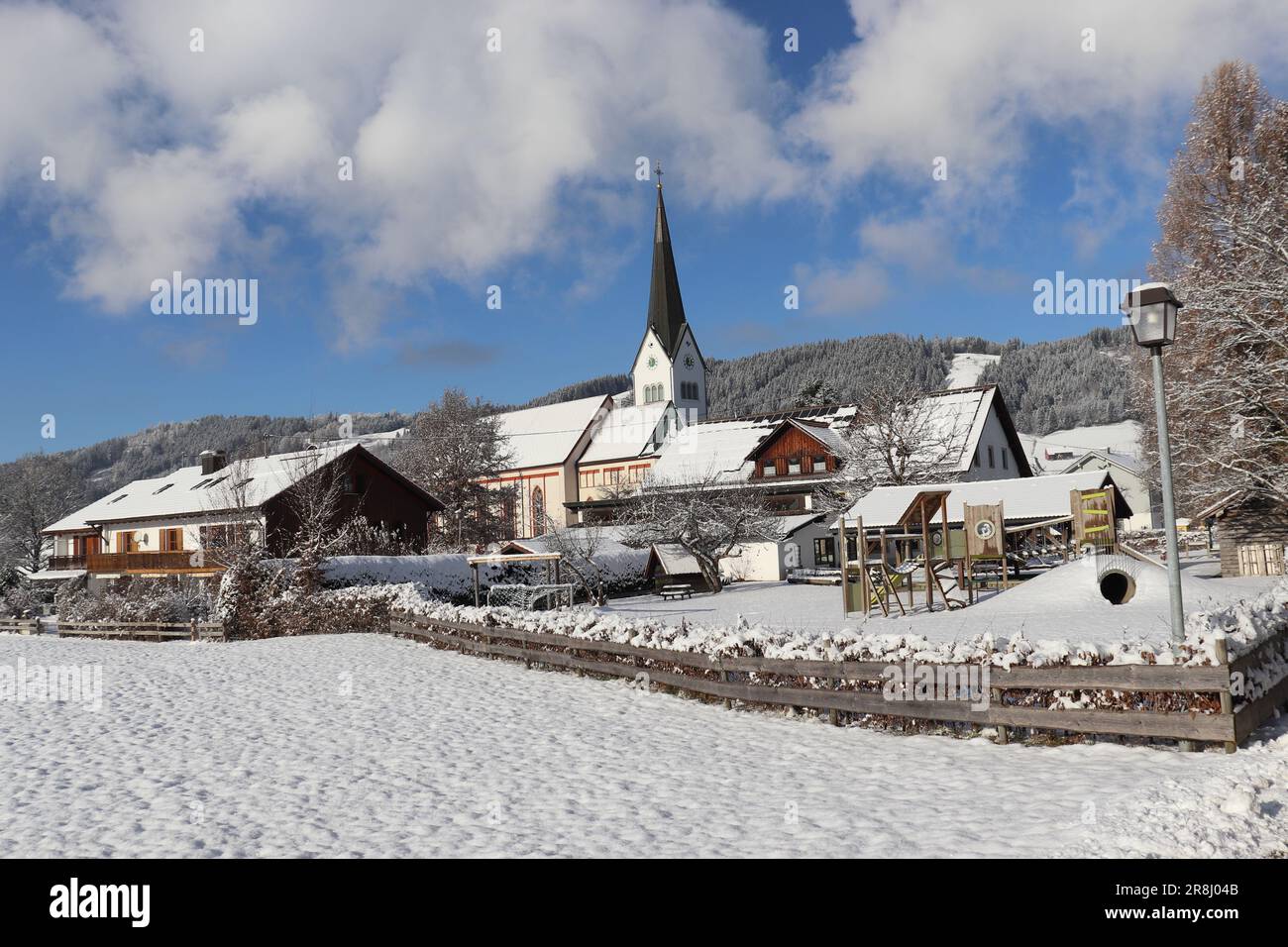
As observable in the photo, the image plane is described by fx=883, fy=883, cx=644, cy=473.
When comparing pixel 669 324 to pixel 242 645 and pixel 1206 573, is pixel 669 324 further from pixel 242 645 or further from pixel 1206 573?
pixel 242 645

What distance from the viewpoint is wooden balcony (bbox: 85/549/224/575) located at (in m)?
43.0

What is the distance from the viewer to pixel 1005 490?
112ft

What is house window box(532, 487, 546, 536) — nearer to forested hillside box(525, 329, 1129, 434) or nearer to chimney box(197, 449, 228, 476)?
chimney box(197, 449, 228, 476)

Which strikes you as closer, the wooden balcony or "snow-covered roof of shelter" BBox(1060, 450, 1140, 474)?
the wooden balcony

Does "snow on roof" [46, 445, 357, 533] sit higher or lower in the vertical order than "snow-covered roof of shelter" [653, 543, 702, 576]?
higher

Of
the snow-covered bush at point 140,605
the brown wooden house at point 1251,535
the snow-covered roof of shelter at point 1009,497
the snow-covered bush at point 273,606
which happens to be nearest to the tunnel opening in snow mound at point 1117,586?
the snow-covered roof of shelter at point 1009,497

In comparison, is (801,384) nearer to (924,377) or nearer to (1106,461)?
(924,377)

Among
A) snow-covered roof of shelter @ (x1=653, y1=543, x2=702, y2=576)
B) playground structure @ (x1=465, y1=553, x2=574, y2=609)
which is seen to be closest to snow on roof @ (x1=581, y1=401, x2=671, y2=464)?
snow-covered roof of shelter @ (x1=653, y1=543, x2=702, y2=576)

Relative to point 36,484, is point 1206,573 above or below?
below

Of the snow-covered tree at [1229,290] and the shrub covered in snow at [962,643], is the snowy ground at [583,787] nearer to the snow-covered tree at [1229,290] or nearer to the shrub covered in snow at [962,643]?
the shrub covered in snow at [962,643]

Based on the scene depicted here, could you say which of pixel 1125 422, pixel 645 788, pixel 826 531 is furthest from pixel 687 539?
pixel 1125 422

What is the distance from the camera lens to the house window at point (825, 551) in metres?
48.2

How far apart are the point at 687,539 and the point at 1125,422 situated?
136199 millimetres

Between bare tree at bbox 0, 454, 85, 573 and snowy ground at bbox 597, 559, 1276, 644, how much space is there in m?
61.3
